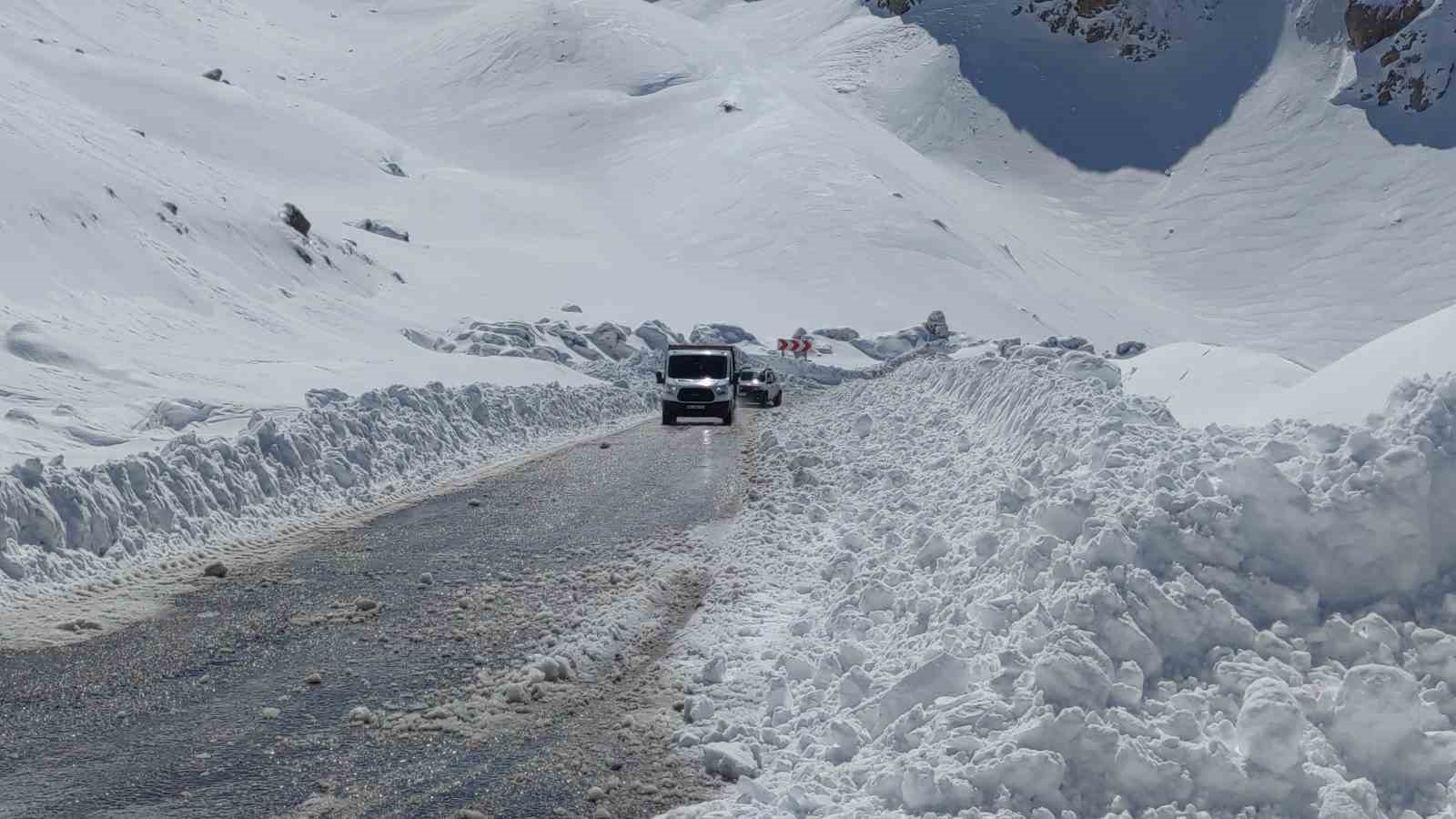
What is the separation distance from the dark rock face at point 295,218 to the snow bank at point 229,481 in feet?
94.9

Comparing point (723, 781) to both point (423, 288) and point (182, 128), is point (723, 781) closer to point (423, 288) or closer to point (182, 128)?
point (423, 288)

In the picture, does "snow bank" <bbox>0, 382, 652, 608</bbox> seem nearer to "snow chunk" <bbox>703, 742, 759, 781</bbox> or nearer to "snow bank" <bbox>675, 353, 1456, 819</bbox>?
"snow bank" <bbox>675, 353, 1456, 819</bbox>

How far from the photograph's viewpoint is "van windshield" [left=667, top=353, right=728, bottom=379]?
27.6 meters

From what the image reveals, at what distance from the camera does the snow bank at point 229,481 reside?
9.98m

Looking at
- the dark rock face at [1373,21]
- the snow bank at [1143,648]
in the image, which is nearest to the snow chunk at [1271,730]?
the snow bank at [1143,648]

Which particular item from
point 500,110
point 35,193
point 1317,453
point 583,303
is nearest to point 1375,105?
point 500,110

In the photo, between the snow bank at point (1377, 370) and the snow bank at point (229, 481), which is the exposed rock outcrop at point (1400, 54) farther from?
the snow bank at point (1377, 370)

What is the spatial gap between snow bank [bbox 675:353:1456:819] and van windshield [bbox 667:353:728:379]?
18199 millimetres

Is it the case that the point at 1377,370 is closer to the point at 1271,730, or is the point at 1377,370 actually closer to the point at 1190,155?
the point at 1271,730

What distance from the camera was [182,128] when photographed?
70562mm

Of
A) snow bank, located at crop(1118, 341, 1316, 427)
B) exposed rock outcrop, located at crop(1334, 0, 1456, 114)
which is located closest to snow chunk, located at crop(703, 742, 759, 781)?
snow bank, located at crop(1118, 341, 1316, 427)

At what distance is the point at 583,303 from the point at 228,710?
2042 inches

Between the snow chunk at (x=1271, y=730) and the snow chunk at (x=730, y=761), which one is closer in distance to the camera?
the snow chunk at (x=1271, y=730)

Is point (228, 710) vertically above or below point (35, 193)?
below
